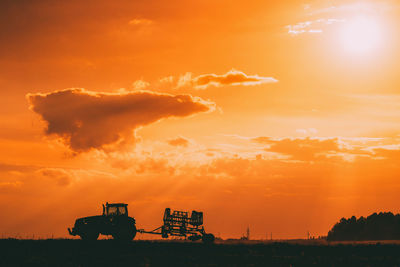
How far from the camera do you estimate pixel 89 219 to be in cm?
5056

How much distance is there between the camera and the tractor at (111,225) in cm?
4972

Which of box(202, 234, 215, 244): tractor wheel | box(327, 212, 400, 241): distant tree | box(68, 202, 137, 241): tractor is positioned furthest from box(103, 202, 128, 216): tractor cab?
box(327, 212, 400, 241): distant tree

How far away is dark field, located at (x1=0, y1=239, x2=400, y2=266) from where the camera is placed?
33312 millimetres

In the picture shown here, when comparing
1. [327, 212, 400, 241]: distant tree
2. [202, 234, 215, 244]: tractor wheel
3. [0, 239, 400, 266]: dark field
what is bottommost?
[0, 239, 400, 266]: dark field

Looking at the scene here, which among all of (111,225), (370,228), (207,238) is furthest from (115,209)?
(370,228)

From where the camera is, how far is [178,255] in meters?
38.0

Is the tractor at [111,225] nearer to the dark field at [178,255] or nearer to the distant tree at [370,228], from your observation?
the dark field at [178,255]

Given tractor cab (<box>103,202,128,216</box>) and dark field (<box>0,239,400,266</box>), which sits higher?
tractor cab (<box>103,202,128,216</box>)

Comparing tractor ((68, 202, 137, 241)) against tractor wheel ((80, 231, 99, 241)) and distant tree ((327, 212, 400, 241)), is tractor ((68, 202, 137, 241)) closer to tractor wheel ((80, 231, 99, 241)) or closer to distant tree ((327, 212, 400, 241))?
tractor wheel ((80, 231, 99, 241))

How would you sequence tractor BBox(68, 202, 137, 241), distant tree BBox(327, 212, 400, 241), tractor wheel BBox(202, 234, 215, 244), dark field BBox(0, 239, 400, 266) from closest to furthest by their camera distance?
dark field BBox(0, 239, 400, 266) → tractor BBox(68, 202, 137, 241) → tractor wheel BBox(202, 234, 215, 244) → distant tree BBox(327, 212, 400, 241)

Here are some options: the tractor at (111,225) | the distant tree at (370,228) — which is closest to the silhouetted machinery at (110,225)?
the tractor at (111,225)

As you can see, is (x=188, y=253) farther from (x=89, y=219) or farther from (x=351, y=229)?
(x=351, y=229)

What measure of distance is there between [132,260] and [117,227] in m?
15.7

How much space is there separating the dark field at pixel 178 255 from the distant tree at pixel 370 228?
104 metres
